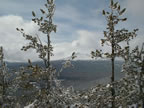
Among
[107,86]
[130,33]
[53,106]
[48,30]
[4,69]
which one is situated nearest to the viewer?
[53,106]

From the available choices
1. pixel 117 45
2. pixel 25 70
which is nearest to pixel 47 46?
pixel 25 70

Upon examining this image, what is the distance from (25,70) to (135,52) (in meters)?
7.23

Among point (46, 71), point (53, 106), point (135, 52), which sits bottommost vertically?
point (53, 106)

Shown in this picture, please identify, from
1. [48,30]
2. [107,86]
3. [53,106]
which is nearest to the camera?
[53,106]

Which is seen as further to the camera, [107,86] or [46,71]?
[107,86]

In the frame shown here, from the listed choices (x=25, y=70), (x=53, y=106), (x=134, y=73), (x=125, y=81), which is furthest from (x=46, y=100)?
(x=134, y=73)

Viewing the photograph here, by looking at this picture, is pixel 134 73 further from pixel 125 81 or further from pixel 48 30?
pixel 48 30

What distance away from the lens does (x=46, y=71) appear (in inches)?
353

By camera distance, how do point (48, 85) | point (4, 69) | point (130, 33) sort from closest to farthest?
point (48, 85), point (130, 33), point (4, 69)

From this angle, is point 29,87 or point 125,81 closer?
point 29,87

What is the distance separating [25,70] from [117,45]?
7.27m

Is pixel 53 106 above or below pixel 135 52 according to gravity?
below

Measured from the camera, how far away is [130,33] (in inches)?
576

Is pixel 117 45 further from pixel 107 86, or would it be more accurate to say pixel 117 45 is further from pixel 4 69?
pixel 4 69
